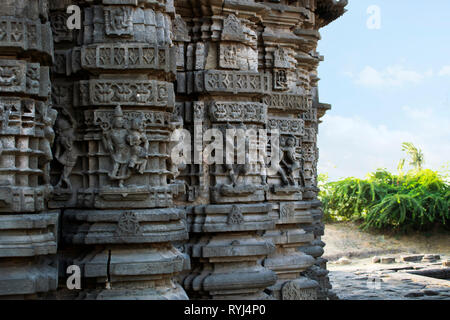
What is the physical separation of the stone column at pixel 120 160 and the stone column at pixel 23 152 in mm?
817

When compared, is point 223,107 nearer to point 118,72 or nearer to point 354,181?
point 118,72

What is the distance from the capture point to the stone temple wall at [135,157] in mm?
7344

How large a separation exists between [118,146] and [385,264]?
1467 cm

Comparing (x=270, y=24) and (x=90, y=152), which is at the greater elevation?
(x=270, y=24)

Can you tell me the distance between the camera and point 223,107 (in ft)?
34.7

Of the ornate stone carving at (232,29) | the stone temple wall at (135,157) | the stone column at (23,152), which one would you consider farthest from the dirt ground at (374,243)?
the stone column at (23,152)

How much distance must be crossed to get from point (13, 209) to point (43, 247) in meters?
0.48

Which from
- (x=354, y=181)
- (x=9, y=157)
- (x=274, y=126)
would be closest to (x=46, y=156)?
(x=9, y=157)

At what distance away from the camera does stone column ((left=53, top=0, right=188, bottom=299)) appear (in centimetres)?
824

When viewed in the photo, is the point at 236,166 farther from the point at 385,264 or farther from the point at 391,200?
the point at 391,200

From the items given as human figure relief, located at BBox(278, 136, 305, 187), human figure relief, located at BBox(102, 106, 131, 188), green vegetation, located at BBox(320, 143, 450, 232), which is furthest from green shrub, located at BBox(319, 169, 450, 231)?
human figure relief, located at BBox(102, 106, 131, 188)

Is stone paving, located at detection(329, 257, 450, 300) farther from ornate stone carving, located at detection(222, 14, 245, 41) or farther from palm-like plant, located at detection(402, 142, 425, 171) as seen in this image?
palm-like plant, located at detection(402, 142, 425, 171)

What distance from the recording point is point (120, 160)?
834 centimetres

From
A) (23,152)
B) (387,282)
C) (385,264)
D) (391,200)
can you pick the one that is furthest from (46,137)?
(391,200)
